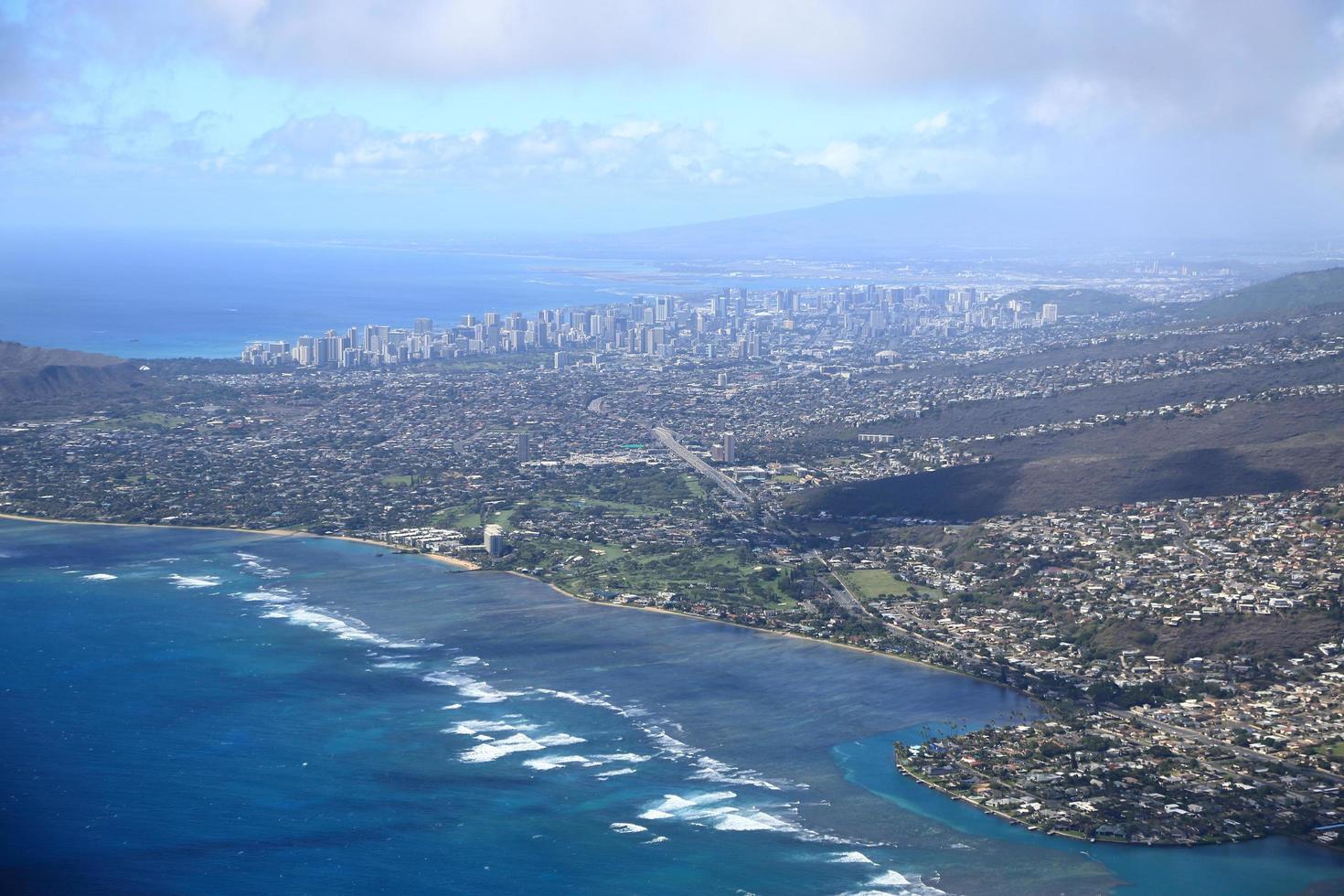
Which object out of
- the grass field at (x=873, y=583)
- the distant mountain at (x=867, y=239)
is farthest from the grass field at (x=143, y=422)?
the distant mountain at (x=867, y=239)

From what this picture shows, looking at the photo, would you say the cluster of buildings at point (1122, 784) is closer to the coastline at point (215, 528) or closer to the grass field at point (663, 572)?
the grass field at point (663, 572)

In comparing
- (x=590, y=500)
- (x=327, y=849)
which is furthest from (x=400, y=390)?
(x=327, y=849)

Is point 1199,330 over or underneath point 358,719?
over

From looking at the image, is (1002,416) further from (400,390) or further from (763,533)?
(400,390)

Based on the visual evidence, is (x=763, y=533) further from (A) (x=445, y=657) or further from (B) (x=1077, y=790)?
(B) (x=1077, y=790)

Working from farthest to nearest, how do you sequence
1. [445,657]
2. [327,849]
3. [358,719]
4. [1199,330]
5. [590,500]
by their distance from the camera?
[1199,330]
[590,500]
[445,657]
[358,719]
[327,849]

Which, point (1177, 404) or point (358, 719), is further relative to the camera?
point (1177, 404)

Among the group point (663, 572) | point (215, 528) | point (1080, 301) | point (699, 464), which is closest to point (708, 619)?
point (663, 572)

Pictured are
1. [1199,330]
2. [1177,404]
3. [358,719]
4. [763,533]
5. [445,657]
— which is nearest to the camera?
[358,719]
